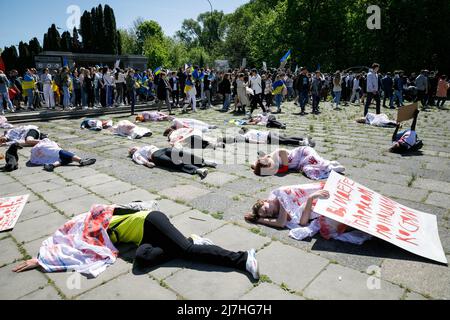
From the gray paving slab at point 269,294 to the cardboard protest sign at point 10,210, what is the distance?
10.6ft

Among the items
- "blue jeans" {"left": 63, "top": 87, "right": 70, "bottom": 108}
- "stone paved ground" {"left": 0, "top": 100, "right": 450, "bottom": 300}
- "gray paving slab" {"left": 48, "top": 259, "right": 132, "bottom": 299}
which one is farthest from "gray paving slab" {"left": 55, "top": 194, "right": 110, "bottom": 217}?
"blue jeans" {"left": 63, "top": 87, "right": 70, "bottom": 108}

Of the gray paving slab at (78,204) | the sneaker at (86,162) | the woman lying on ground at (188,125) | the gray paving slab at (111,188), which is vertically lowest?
the gray paving slab at (78,204)

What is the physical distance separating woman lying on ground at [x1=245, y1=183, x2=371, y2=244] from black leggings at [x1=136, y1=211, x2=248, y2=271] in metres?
0.91

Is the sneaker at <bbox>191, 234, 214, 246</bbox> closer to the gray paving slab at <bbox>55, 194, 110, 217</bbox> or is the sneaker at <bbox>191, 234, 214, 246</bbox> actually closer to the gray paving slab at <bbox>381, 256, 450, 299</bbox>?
the gray paving slab at <bbox>381, 256, 450, 299</bbox>

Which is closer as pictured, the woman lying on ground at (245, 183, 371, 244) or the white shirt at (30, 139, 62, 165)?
the woman lying on ground at (245, 183, 371, 244)

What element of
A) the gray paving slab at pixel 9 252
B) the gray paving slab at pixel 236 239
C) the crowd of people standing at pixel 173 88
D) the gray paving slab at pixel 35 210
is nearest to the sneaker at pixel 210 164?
the gray paving slab at pixel 236 239

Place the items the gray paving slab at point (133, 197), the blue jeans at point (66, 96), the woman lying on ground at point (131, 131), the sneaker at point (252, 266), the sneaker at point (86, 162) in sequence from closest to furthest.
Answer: the sneaker at point (252, 266)
the gray paving slab at point (133, 197)
the sneaker at point (86, 162)
the woman lying on ground at point (131, 131)
the blue jeans at point (66, 96)

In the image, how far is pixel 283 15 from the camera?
34.2m

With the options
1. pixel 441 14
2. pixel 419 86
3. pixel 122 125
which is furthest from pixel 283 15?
pixel 122 125

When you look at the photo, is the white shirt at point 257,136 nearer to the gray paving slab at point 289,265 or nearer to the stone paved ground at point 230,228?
the stone paved ground at point 230,228

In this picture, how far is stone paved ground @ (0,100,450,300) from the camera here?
2.73 meters

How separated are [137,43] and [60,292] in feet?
238

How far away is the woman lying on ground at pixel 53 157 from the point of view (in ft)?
22.0
